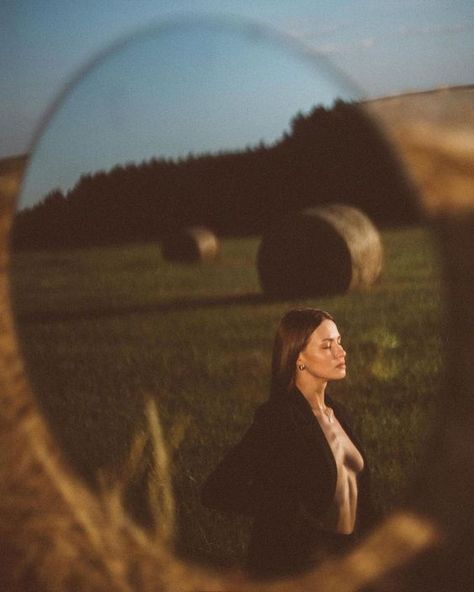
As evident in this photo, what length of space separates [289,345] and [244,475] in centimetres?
24

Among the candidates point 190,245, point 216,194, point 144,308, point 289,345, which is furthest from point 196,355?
point 289,345

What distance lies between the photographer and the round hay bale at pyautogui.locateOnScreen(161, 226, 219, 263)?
17.6ft

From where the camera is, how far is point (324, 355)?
57.6 inches

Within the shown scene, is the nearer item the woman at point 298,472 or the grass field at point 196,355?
the woman at point 298,472

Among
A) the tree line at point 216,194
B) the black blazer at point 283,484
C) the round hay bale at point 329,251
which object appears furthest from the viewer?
the round hay bale at point 329,251

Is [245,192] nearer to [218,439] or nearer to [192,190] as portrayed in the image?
[192,190]

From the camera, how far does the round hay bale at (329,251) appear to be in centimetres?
418

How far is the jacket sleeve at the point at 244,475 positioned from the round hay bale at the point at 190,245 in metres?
3.93

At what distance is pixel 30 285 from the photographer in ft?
16.4

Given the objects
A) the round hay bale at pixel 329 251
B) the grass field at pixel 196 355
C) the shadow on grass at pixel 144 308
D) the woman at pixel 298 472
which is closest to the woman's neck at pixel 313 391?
the woman at pixel 298 472

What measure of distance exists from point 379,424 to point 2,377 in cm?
162

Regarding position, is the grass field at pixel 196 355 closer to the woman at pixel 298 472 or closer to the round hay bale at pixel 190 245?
the round hay bale at pixel 190 245

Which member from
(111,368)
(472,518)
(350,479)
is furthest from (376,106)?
(111,368)

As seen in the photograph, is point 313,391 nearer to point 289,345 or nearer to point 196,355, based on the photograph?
point 289,345
